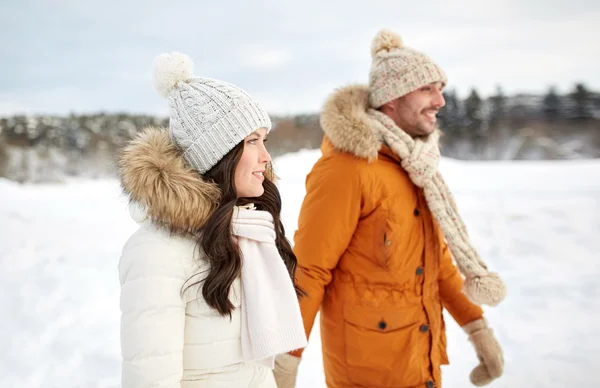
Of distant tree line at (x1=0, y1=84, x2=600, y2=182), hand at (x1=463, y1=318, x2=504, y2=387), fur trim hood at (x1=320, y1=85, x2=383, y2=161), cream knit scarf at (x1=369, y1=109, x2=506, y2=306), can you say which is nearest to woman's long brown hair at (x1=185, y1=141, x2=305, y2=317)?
fur trim hood at (x1=320, y1=85, x2=383, y2=161)

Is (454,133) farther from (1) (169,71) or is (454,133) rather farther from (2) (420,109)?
(1) (169,71)

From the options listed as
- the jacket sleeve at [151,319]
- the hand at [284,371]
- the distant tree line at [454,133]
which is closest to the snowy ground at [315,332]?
the jacket sleeve at [151,319]

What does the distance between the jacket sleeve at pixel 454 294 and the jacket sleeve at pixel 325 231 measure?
23.0 inches

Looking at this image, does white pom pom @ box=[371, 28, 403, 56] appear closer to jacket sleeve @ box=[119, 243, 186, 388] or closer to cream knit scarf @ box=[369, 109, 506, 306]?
cream knit scarf @ box=[369, 109, 506, 306]

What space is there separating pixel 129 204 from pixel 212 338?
420 millimetres

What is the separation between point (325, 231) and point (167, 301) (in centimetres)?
94

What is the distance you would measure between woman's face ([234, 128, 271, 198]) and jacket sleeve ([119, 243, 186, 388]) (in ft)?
1.01

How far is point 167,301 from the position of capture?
1.23 metres

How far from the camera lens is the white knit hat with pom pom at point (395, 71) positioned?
2.32 meters

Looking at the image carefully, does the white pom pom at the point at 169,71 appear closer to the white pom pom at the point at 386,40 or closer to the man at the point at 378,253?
the man at the point at 378,253

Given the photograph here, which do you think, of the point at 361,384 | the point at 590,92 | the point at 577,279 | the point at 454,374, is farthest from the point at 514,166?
the point at 361,384

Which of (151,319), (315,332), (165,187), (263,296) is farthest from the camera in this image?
(315,332)

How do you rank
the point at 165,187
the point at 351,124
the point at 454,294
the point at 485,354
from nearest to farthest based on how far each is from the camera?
the point at 165,187
the point at 351,124
the point at 485,354
the point at 454,294

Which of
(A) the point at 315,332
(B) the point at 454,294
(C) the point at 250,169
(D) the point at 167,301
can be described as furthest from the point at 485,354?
(A) the point at 315,332
